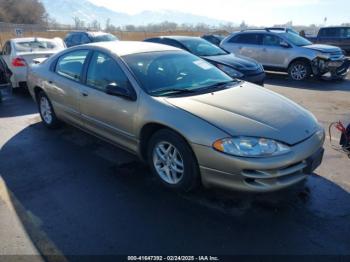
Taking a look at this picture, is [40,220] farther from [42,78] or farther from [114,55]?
[42,78]

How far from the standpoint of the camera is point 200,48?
939cm

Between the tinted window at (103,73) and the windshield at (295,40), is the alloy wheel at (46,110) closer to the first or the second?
the tinted window at (103,73)

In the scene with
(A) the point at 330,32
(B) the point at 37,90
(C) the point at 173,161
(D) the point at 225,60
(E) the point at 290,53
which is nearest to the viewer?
(C) the point at 173,161

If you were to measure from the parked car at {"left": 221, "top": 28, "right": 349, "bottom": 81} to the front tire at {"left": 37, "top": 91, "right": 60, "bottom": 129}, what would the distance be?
27.5 ft

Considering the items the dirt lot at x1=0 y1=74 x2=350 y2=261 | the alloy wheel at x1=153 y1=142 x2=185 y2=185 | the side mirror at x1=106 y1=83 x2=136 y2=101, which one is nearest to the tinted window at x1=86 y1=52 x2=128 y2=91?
the side mirror at x1=106 y1=83 x2=136 y2=101

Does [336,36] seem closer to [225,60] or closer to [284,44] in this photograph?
[284,44]

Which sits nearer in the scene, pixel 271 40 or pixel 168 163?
pixel 168 163

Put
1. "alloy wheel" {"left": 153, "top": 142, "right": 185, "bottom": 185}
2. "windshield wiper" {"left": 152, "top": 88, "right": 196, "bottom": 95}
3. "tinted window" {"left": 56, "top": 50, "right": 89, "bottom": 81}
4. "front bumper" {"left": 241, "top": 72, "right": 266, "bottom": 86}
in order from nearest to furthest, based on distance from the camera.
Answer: "alloy wheel" {"left": 153, "top": 142, "right": 185, "bottom": 185} < "windshield wiper" {"left": 152, "top": 88, "right": 196, "bottom": 95} < "tinted window" {"left": 56, "top": 50, "right": 89, "bottom": 81} < "front bumper" {"left": 241, "top": 72, "right": 266, "bottom": 86}

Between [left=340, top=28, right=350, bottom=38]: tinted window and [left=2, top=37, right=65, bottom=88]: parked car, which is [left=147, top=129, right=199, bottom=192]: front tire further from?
[left=340, top=28, right=350, bottom=38]: tinted window

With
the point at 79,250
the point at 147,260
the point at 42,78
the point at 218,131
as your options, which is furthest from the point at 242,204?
the point at 42,78

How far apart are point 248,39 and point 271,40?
94 cm

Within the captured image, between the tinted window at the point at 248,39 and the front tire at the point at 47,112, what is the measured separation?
8668 mm

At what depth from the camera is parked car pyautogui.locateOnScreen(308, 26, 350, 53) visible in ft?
58.3

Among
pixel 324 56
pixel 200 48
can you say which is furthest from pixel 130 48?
pixel 324 56
